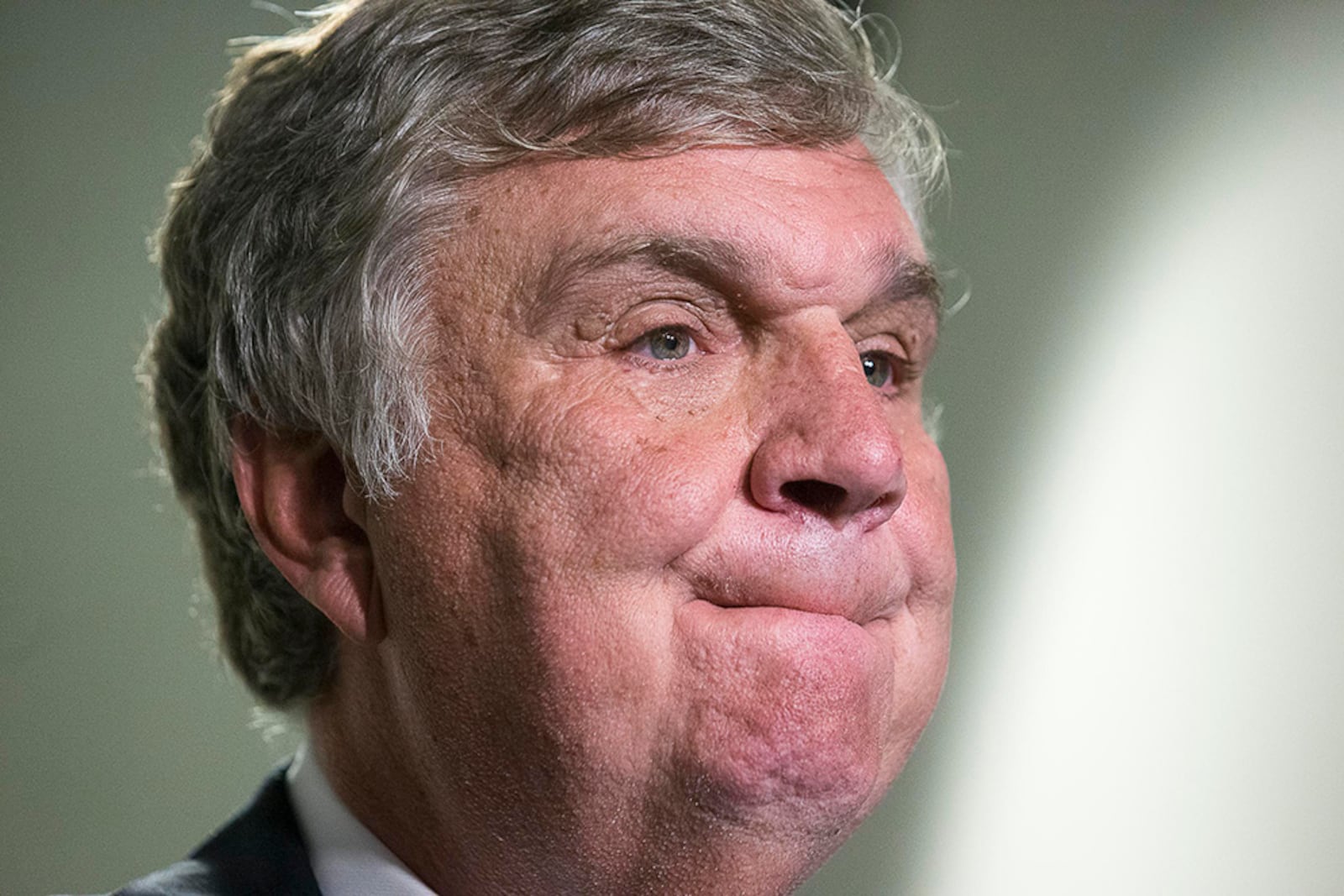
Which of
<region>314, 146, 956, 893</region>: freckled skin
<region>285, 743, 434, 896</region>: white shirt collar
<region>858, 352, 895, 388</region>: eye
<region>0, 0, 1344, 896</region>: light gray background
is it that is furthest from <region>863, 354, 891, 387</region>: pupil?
<region>285, 743, 434, 896</region>: white shirt collar

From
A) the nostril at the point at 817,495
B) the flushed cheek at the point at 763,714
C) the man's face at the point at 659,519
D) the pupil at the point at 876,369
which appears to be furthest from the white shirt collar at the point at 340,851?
the pupil at the point at 876,369

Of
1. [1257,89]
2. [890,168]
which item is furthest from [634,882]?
[1257,89]

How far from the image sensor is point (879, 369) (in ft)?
4.49

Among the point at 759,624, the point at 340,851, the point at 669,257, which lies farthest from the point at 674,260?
the point at 340,851

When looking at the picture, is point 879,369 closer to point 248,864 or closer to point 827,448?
point 827,448

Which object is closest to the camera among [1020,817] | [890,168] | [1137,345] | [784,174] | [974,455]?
[784,174]

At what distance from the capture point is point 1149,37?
1766mm

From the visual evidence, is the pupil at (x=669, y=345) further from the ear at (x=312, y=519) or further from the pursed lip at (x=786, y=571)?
the ear at (x=312, y=519)

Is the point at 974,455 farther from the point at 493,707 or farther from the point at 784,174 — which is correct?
the point at 493,707

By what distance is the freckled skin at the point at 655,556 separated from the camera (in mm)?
1062

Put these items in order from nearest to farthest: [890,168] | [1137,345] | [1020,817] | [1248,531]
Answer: [890,168], [1248,531], [1137,345], [1020,817]

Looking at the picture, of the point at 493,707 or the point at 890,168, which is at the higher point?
the point at 890,168

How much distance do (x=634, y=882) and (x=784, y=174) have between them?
58 centimetres

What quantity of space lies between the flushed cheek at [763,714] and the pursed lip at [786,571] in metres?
0.01
